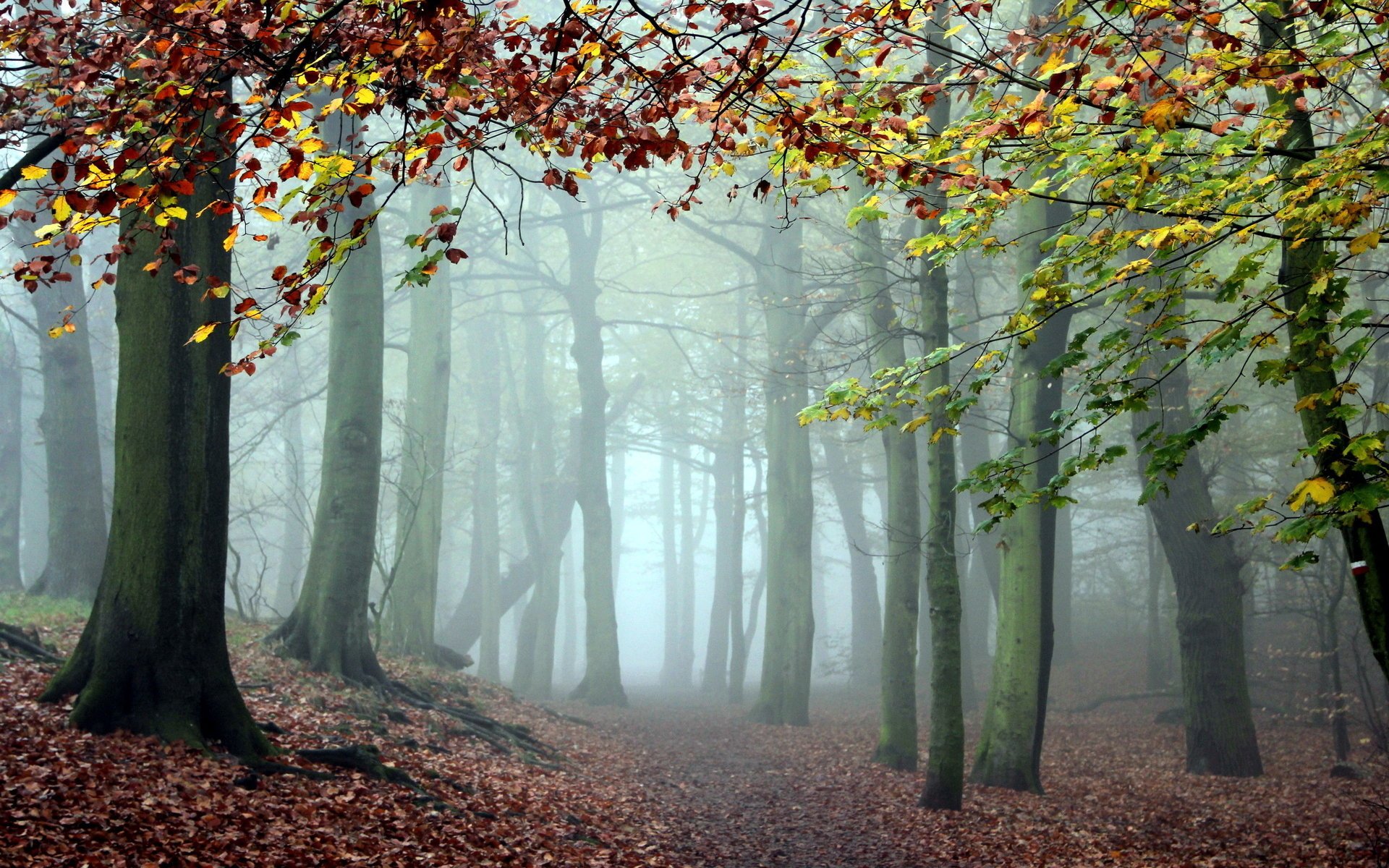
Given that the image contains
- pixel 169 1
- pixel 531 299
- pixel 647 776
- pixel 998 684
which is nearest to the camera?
pixel 169 1

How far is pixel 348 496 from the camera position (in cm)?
1236

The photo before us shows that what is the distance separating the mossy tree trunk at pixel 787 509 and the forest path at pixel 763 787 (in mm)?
748

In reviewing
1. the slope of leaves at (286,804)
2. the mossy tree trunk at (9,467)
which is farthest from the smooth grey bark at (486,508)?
the slope of leaves at (286,804)

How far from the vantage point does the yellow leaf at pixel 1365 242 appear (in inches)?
187

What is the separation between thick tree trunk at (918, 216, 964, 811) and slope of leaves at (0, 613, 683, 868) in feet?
9.42

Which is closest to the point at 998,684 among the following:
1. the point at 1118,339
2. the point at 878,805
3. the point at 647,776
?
the point at 878,805

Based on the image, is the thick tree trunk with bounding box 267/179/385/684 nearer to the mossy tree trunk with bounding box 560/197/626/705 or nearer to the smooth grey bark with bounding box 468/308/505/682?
the mossy tree trunk with bounding box 560/197/626/705

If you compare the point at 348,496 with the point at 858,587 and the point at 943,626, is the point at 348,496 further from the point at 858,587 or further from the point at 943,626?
the point at 858,587

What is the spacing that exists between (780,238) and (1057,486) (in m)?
15.5

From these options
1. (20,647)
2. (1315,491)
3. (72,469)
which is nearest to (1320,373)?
(1315,491)

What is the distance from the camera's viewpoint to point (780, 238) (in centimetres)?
2097

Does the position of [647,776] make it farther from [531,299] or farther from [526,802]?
[531,299]

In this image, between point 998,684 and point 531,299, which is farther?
point 531,299

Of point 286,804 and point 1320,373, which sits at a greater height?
point 1320,373
